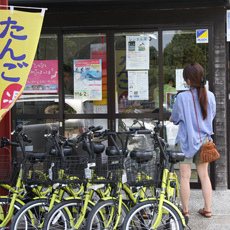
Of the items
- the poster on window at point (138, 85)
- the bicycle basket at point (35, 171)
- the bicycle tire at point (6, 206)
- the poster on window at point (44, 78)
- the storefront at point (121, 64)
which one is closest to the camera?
the bicycle tire at point (6, 206)

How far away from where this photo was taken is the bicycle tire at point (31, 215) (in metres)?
4.15

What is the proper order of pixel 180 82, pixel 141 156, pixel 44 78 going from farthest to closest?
pixel 44 78 < pixel 180 82 < pixel 141 156

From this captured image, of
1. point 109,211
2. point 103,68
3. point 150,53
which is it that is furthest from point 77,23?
point 109,211

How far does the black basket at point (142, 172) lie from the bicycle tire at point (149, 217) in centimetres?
25

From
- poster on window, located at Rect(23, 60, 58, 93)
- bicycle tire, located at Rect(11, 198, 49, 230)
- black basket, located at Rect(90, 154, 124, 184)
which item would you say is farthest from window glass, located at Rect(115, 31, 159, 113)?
bicycle tire, located at Rect(11, 198, 49, 230)

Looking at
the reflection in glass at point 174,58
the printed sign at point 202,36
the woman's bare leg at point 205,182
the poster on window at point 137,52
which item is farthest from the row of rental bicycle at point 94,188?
the printed sign at point 202,36

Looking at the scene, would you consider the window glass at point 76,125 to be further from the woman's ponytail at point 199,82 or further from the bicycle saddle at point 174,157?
the bicycle saddle at point 174,157

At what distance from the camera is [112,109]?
668 centimetres

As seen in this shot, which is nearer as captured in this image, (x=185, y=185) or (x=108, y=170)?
(x=108, y=170)

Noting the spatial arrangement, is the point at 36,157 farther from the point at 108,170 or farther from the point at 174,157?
the point at 174,157

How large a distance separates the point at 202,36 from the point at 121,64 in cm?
137

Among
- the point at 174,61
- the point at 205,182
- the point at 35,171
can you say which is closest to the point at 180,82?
the point at 174,61

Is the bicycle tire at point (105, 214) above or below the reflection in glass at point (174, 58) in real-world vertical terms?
below

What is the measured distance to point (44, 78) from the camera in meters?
6.84
